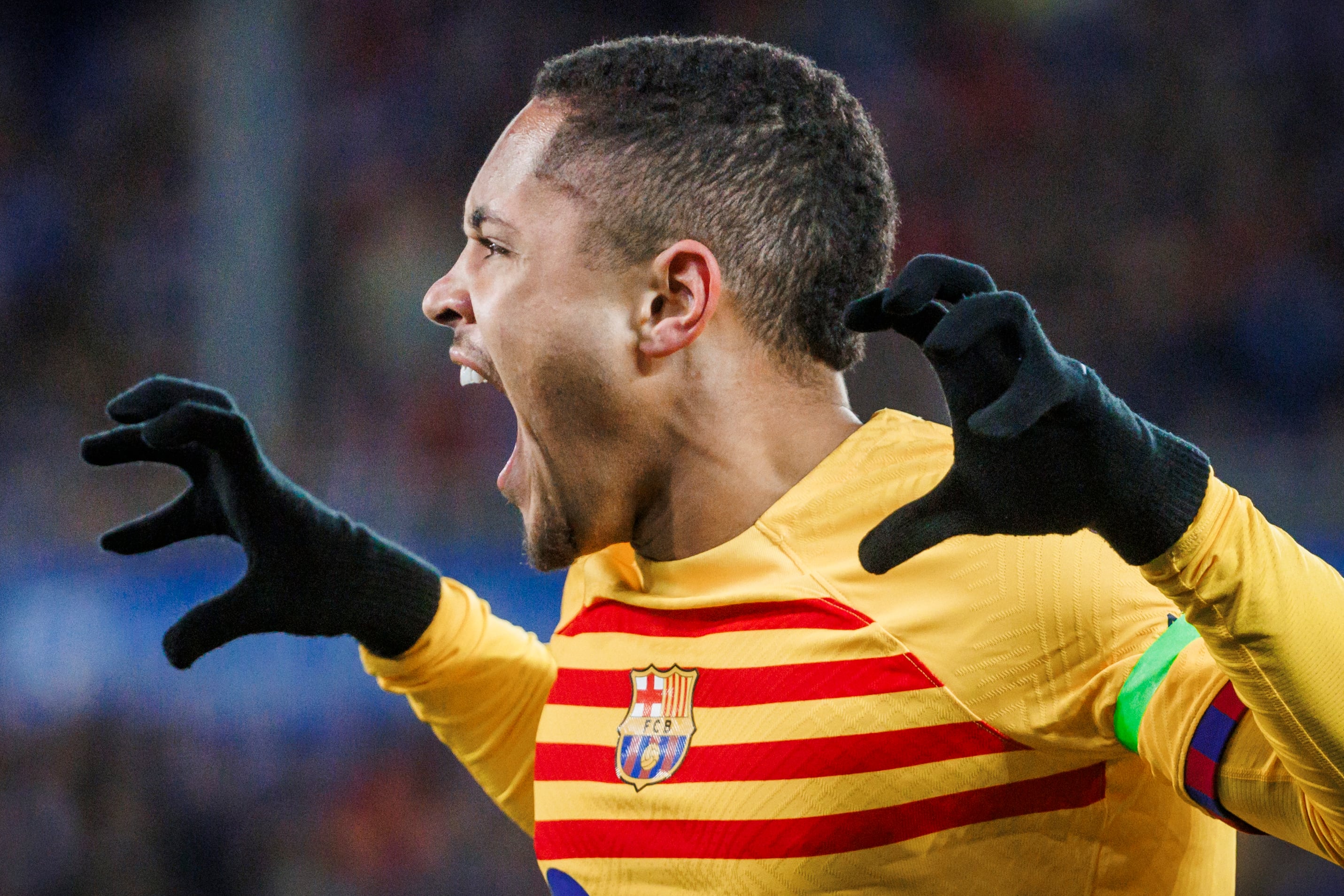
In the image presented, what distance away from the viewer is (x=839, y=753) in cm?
120

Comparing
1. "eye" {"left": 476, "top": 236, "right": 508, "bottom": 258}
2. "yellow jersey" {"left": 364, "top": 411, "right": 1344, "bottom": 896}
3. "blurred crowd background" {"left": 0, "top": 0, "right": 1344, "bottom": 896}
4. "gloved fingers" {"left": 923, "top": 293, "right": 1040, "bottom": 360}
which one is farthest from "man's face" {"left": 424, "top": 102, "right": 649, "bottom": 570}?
"blurred crowd background" {"left": 0, "top": 0, "right": 1344, "bottom": 896}

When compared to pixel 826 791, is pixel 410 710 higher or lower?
lower

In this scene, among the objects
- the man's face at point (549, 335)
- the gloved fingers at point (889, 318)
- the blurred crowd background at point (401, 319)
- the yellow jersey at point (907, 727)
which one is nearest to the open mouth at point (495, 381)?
the man's face at point (549, 335)

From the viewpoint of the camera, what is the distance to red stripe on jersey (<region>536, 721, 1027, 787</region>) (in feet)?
3.87

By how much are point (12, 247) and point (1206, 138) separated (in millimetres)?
4507

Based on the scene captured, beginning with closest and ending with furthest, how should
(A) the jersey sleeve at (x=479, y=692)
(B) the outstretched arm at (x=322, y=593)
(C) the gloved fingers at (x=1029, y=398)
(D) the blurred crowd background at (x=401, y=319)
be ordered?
(C) the gloved fingers at (x=1029, y=398) → (B) the outstretched arm at (x=322, y=593) → (A) the jersey sleeve at (x=479, y=692) → (D) the blurred crowd background at (x=401, y=319)

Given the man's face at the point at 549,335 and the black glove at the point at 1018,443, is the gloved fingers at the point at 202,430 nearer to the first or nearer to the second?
the man's face at the point at 549,335

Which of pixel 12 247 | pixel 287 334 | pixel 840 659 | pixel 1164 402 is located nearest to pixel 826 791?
pixel 840 659

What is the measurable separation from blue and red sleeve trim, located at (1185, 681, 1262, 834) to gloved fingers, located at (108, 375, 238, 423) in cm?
99

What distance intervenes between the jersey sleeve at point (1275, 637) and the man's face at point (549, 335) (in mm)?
570

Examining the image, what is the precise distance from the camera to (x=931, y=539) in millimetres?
1000

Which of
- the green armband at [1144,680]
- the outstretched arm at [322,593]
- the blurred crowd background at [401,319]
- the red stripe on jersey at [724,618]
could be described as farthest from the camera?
the blurred crowd background at [401,319]

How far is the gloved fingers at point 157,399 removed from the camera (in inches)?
56.9

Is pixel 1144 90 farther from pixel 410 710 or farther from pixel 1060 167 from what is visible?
pixel 410 710
